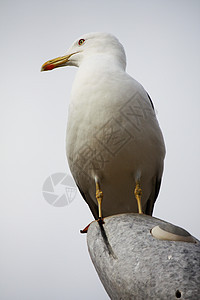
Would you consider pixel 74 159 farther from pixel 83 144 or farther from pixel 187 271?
pixel 187 271

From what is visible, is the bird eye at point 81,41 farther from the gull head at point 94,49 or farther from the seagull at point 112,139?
the seagull at point 112,139

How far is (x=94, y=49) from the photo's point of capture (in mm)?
4613

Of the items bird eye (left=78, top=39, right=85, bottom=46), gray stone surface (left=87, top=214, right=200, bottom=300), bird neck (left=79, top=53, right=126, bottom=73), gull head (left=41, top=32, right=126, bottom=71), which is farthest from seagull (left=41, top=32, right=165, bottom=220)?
gray stone surface (left=87, top=214, right=200, bottom=300)

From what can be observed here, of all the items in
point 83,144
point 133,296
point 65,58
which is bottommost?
point 133,296

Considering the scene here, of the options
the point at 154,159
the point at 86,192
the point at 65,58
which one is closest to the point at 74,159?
the point at 86,192

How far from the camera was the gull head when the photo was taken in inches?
178

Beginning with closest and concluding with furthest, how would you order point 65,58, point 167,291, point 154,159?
point 167,291 → point 154,159 → point 65,58

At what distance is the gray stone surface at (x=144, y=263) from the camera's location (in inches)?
96.6

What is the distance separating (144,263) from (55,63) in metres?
3.24

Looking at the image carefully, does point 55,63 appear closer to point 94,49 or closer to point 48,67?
point 48,67

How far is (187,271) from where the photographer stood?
2492 millimetres

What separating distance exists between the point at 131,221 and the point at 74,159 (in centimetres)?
115

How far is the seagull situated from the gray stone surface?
0.65 metres

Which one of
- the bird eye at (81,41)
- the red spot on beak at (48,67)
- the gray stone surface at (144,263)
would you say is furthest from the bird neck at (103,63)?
the gray stone surface at (144,263)
